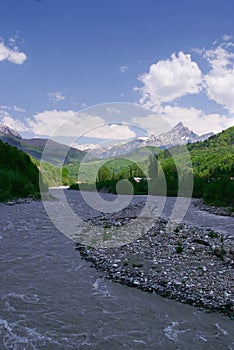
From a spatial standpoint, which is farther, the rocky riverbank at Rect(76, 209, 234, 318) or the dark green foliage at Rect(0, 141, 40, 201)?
the dark green foliage at Rect(0, 141, 40, 201)

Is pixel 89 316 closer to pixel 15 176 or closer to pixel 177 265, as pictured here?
pixel 177 265

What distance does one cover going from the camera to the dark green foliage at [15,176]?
5315 cm

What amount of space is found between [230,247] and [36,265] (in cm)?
1055

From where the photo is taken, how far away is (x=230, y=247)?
16906 millimetres

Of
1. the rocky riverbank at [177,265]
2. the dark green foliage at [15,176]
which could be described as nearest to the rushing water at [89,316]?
the rocky riverbank at [177,265]

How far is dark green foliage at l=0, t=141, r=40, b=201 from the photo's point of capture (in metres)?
53.2

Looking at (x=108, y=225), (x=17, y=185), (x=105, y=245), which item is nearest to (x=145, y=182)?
(x=17, y=185)

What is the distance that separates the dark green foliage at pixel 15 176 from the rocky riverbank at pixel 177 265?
114 feet

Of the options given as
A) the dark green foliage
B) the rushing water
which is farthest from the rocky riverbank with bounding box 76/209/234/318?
the dark green foliage

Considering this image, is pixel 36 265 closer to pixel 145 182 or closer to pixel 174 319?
pixel 174 319

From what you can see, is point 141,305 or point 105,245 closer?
point 141,305

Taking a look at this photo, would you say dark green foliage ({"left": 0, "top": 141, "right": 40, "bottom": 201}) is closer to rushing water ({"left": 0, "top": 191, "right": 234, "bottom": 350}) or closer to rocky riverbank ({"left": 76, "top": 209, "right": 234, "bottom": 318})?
rocky riverbank ({"left": 76, "top": 209, "right": 234, "bottom": 318})

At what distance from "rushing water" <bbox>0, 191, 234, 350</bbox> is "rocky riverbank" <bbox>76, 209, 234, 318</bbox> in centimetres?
60

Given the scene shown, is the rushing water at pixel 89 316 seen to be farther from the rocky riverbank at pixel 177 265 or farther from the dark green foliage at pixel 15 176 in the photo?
the dark green foliage at pixel 15 176
